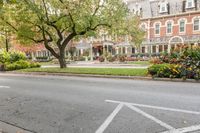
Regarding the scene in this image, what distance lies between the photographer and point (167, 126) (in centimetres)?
502

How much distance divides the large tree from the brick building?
17953mm

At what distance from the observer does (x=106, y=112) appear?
20.9ft

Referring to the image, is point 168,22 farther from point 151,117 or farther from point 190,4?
point 151,117

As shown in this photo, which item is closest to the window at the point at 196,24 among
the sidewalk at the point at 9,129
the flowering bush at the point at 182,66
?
the flowering bush at the point at 182,66

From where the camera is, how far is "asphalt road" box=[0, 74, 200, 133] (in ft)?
16.9

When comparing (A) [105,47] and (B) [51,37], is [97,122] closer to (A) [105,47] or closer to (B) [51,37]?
(B) [51,37]

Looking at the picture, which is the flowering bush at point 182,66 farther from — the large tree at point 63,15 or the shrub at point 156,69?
the large tree at point 63,15

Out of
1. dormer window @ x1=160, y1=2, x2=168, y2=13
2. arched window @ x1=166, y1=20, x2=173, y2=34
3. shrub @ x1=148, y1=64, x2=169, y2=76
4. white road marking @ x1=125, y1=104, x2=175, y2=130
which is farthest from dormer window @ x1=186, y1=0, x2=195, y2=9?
white road marking @ x1=125, y1=104, x2=175, y2=130

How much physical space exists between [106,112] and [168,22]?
3510 centimetres

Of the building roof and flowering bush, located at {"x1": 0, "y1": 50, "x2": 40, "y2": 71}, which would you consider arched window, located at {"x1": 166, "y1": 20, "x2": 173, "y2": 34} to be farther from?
flowering bush, located at {"x1": 0, "y1": 50, "x2": 40, "y2": 71}

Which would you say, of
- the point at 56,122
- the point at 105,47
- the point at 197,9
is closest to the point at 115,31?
the point at 56,122

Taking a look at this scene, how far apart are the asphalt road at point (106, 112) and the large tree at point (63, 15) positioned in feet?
34.3

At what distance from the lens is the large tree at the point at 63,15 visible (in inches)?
698

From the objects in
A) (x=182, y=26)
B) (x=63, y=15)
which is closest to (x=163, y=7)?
(x=182, y=26)
